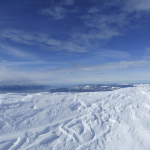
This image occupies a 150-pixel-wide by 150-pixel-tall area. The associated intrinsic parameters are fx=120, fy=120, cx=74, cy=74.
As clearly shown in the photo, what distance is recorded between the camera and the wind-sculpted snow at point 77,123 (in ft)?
23.2

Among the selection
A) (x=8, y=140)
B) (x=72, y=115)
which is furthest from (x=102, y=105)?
(x=8, y=140)

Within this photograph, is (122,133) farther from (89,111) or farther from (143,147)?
(89,111)

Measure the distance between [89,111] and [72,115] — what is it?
157 cm

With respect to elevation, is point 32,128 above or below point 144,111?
below

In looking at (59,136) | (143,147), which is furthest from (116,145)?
(59,136)

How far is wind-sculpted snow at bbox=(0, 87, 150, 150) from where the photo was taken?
7.08 meters

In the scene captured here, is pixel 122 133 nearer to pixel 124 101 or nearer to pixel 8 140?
pixel 124 101

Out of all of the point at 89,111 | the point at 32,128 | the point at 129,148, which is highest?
the point at 89,111

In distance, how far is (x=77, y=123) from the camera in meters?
9.05

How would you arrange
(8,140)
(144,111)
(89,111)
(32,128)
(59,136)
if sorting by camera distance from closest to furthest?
(8,140) → (59,136) → (32,128) → (144,111) → (89,111)

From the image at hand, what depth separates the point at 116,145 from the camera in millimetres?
7016

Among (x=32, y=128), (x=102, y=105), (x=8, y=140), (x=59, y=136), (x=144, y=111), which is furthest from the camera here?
(x=102, y=105)

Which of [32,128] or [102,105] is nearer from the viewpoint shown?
[32,128]

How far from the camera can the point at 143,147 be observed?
6598mm
